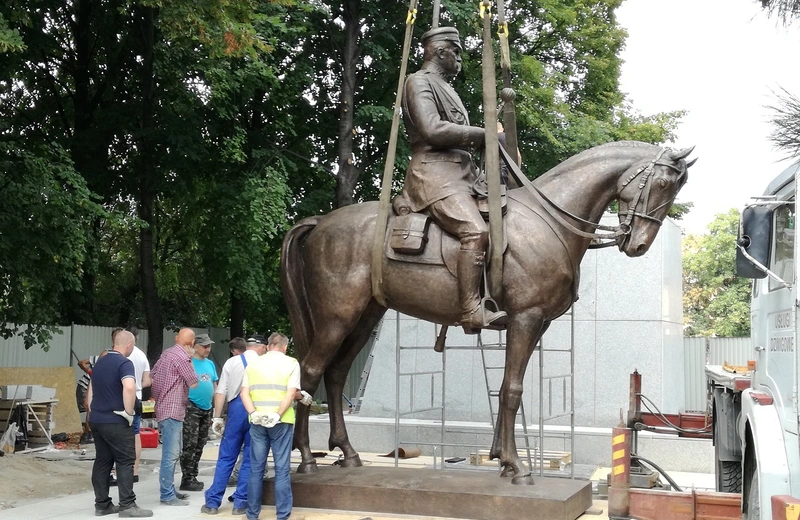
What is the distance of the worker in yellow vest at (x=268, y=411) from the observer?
707 cm

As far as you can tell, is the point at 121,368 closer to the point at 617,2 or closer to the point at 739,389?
the point at 739,389

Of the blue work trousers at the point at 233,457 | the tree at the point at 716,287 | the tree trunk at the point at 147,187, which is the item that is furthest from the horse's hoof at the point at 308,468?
the tree at the point at 716,287

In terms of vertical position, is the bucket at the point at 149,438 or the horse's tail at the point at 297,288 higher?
the horse's tail at the point at 297,288

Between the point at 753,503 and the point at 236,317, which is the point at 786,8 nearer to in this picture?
the point at 753,503

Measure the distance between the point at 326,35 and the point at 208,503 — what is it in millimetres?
13857

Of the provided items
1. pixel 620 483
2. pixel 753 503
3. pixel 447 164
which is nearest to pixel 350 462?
pixel 447 164

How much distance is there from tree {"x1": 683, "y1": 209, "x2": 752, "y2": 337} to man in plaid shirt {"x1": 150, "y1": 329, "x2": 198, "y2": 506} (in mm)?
39869

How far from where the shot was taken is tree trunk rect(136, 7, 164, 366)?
58.9 feet

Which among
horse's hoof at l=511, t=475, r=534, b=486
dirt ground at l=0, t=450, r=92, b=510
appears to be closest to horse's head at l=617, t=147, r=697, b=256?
horse's hoof at l=511, t=475, r=534, b=486

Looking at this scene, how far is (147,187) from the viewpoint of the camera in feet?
60.2

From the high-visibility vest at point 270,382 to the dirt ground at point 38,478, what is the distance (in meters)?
3.28

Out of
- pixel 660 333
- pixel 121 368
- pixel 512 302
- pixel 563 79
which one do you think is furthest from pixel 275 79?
pixel 512 302

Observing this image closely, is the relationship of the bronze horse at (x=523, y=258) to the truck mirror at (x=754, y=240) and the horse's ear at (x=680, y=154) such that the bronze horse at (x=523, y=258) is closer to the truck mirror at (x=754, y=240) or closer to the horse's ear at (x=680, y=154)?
the horse's ear at (x=680, y=154)

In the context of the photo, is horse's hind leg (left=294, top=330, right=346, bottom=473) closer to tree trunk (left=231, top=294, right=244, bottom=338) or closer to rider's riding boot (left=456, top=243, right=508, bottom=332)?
rider's riding boot (left=456, top=243, right=508, bottom=332)
